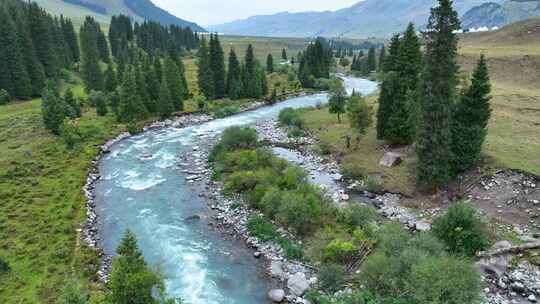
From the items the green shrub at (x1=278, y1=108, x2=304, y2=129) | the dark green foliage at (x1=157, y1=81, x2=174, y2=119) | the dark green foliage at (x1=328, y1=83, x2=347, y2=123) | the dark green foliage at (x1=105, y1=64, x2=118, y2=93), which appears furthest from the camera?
the dark green foliage at (x1=105, y1=64, x2=118, y2=93)

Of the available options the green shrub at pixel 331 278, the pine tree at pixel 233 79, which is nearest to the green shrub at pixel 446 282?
the green shrub at pixel 331 278

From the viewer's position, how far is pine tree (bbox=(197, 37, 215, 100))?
88.9 metres

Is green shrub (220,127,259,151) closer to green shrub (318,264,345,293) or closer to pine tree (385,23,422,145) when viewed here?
pine tree (385,23,422,145)

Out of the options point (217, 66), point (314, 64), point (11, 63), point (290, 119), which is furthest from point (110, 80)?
point (314, 64)

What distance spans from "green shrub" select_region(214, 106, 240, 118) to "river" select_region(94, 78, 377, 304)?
21.0 meters

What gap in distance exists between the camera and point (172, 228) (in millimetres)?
35531

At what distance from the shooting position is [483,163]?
38.9 meters

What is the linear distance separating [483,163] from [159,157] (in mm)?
40705

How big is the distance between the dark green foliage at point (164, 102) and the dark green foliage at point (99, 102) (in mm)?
→ 9790

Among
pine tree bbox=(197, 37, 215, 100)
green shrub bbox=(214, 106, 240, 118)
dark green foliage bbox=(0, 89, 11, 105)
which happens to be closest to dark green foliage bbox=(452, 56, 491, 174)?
green shrub bbox=(214, 106, 240, 118)

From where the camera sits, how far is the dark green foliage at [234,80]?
93000 mm

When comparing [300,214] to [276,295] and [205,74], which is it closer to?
[276,295]

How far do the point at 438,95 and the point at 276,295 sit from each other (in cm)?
2354

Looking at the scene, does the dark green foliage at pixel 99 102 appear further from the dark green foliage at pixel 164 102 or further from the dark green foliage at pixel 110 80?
the dark green foliage at pixel 164 102
